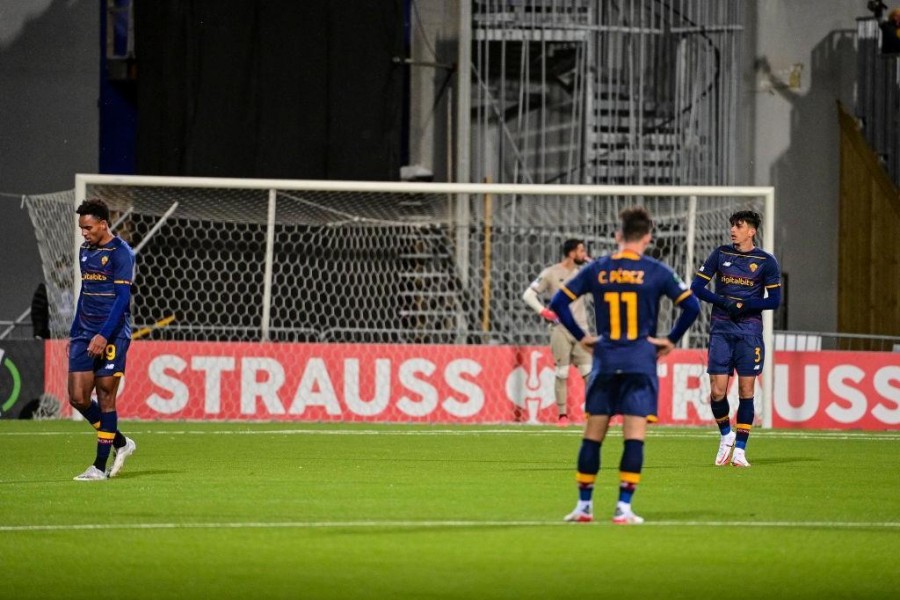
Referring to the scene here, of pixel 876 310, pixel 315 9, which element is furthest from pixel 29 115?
pixel 876 310

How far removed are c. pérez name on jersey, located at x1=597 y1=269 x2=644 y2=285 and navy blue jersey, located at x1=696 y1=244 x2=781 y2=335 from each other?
4.08 m

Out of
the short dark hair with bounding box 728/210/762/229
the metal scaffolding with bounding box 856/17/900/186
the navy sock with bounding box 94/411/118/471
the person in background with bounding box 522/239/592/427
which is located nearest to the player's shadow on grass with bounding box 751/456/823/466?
the short dark hair with bounding box 728/210/762/229

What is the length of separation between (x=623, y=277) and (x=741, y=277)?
416 centimetres

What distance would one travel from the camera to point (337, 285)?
19938 mm

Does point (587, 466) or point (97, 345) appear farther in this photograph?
point (97, 345)

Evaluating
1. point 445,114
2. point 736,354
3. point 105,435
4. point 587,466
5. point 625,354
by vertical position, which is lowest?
point 105,435

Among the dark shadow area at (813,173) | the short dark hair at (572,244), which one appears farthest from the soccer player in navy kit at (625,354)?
the dark shadow area at (813,173)

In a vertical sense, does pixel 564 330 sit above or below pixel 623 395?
above

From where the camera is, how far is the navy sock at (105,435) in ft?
33.4

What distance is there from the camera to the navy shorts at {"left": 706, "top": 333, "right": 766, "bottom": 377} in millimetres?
11586

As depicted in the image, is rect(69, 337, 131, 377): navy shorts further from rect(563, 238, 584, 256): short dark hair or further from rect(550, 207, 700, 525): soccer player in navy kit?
rect(563, 238, 584, 256): short dark hair

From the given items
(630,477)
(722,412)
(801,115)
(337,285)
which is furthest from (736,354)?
(801,115)

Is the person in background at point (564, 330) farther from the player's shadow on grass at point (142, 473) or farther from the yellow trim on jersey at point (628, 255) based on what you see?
the yellow trim on jersey at point (628, 255)

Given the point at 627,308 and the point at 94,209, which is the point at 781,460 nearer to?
the point at 627,308
